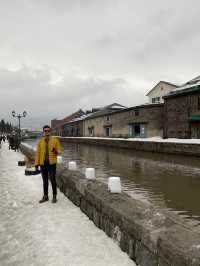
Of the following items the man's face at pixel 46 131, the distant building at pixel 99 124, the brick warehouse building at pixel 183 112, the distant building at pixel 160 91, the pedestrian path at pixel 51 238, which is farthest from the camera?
the distant building at pixel 99 124

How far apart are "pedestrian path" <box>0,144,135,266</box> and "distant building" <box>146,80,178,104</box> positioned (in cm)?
4050

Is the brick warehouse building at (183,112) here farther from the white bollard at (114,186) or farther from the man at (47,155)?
the white bollard at (114,186)

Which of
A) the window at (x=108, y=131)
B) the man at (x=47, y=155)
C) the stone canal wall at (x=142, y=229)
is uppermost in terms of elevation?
the window at (x=108, y=131)

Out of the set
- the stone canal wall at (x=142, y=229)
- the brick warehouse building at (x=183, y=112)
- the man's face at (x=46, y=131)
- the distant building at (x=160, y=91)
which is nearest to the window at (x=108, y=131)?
the distant building at (x=160, y=91)

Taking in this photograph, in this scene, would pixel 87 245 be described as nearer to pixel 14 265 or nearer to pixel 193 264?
pixel 14 265

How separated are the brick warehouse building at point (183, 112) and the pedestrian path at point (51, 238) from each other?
25019 millimetres

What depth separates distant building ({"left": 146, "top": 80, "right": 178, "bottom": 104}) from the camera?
1722 inches

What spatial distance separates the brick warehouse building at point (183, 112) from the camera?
1113 inches

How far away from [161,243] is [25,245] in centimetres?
205

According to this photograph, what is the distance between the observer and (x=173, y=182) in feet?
33.4

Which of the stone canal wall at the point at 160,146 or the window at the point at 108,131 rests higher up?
the window at the point at 108,131

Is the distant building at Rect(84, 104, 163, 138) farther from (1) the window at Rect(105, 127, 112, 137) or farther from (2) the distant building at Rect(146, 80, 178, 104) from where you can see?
(2) the distant building at Rect(146, 80, 178, 104)

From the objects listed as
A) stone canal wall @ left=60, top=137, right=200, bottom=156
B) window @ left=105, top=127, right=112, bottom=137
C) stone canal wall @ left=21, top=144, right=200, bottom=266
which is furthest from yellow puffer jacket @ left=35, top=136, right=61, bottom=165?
window @ left=105, top=127, right=112, bottom=137

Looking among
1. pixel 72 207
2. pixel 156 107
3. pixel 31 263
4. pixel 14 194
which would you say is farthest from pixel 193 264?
pixel 156 107
